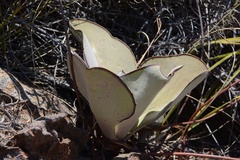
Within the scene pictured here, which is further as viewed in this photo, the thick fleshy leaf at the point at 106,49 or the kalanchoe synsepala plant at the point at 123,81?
the thick fleshy leaf at the point at 106,49

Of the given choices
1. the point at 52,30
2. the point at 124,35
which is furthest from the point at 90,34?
the point at 124,35

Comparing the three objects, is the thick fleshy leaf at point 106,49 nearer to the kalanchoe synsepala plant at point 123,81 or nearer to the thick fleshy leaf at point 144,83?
the kalanchoe synsepala plant at point 123,81

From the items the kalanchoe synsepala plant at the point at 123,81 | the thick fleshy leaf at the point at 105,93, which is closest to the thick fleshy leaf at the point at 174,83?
the kalanchoe synsepala plant at the point at 123,81

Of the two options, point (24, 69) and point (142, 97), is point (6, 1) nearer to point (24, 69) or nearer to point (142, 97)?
point (24, 69)

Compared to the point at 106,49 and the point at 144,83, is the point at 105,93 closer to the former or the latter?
the point at 144,83

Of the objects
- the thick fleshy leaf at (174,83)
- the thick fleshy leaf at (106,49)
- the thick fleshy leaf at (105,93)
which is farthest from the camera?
the thick fleshy leaf at (106,49)

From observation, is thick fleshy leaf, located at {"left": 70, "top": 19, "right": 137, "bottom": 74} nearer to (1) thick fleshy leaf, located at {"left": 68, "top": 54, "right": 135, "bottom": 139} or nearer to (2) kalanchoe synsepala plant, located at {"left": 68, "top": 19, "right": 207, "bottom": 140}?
(2) kalanchoe synsepala plant, located at {"left": 68, "top": 19, "right": 207, "bottom": 140}

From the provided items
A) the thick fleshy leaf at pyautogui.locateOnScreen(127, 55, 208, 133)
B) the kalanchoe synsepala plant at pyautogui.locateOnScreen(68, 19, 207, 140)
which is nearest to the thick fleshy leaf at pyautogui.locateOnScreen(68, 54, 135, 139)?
the kalanchoe synsepala plant at pyautogui.locateOnScreen(68, 19, 207, 140)
